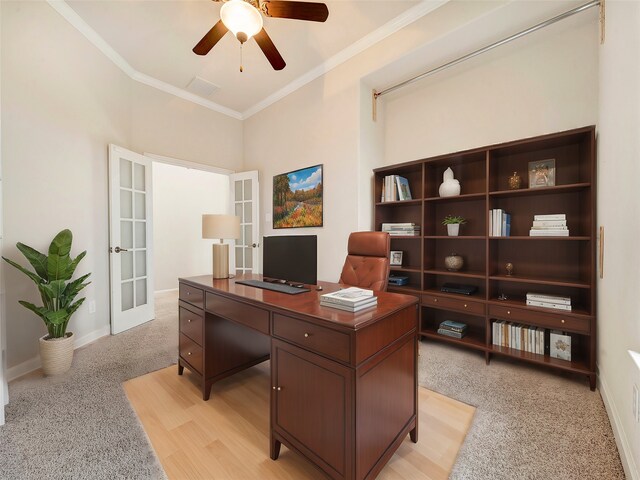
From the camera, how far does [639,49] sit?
117 cm

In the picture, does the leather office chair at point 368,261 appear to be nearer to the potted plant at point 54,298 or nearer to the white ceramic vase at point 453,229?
the white ceramic vase at point 453,229

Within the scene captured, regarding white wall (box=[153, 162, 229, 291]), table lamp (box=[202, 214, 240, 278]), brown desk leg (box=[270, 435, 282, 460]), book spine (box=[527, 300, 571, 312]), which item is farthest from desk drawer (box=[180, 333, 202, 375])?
white wall (box=[153, 162, 229, 291])

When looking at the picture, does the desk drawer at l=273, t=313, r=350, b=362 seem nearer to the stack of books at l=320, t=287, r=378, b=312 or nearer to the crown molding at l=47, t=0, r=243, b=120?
the stack of books at l=320, t=287, r=378, b=312

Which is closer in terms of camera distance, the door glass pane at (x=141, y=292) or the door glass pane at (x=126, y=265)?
the door glass pane at (x=126, y=265)

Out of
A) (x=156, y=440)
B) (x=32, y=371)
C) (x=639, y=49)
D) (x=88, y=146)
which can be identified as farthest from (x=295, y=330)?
(x=88, y=146)

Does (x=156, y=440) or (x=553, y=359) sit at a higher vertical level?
(x=553, y=359)

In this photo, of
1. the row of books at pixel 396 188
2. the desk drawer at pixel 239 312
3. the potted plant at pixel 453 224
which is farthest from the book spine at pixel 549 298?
the desk drawer at pixel 239 312

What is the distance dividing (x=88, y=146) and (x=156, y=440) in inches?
115

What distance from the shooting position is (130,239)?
11.2 ft

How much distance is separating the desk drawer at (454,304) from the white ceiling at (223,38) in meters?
2.62

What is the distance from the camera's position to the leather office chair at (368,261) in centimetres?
208

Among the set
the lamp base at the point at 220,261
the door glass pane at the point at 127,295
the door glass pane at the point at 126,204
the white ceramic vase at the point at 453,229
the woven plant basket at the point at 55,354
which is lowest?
the woven plant basket at the point at 55,354

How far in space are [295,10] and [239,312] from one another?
2.06 m

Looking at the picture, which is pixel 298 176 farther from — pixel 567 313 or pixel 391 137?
pixel 567 313
